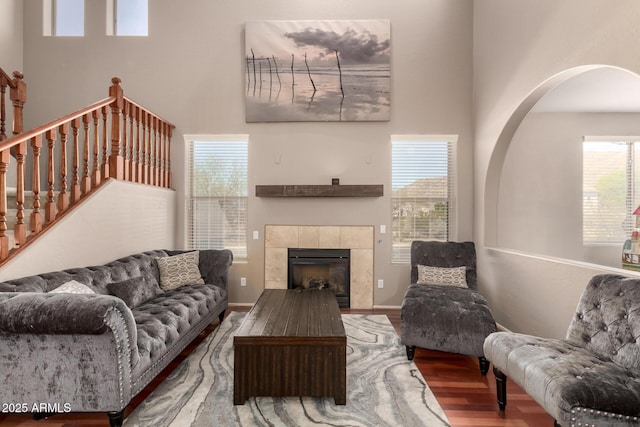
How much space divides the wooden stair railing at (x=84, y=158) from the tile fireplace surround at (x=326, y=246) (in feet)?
5.88

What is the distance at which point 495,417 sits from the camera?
7.23 feet

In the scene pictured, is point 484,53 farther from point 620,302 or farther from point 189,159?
point 189,159

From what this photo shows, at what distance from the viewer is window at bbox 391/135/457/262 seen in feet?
15.9

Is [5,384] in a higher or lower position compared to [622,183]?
lower

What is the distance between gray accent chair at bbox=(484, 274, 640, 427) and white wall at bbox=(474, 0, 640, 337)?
56 cm

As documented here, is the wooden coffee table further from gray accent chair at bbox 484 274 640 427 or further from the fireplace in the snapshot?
the fireplace

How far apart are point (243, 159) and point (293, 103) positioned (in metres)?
1.08

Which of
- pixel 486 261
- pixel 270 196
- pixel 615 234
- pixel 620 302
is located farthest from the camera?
pixel 615 234

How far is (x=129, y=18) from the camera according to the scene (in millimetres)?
4930

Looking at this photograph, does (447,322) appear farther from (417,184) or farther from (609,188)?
(609,188)

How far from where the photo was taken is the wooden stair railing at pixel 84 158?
8.25ft

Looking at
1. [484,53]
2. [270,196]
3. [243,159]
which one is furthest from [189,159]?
[484,53]

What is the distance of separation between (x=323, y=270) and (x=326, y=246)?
348mm

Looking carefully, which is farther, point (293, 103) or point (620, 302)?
point (293, 103)
